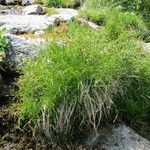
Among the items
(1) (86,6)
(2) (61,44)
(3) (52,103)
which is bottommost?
(1) (86,6)

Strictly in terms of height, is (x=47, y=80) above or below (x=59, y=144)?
above

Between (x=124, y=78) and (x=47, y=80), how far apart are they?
1.05 meters

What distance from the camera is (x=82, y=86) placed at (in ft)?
17.6

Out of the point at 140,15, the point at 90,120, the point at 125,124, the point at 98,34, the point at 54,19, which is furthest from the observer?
the point at 140,15

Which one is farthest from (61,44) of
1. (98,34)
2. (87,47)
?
(98,34)

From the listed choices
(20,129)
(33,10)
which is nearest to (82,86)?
(20,129)

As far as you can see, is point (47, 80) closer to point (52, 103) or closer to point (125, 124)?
point (52, 103)

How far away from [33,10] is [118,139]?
5.08 metres

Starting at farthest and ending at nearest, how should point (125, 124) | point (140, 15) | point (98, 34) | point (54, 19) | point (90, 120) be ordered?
point (140, 15) → point (54, 19) → point (98, 34) → point (125, 124) → point (90, 120)

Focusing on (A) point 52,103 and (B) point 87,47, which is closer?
(A) point 52,103

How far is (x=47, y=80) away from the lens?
17.8ft

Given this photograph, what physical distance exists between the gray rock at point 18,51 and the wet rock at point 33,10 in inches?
121

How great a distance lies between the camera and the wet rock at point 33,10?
9617mm

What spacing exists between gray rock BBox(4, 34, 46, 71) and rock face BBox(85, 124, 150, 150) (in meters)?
1.62
